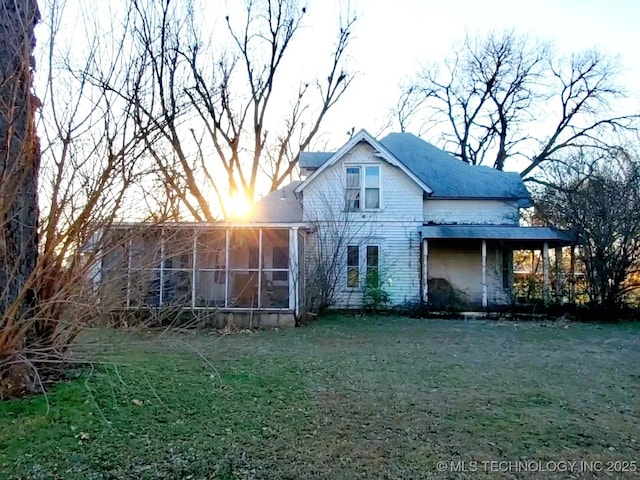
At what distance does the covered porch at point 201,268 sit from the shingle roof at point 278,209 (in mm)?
1196

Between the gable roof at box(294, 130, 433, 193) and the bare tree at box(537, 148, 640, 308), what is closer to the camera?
the bare tree at box(537, 148, 640, 308)

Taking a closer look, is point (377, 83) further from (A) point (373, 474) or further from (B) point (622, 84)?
(A) point (373, 474)

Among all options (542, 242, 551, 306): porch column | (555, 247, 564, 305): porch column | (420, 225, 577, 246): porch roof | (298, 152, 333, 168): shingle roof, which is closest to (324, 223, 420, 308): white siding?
(420, 225, 577, 246): porch roof

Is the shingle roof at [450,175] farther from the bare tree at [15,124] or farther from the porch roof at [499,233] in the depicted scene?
the bare tree at [15,124]

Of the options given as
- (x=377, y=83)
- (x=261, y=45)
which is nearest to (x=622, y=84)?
(x=377, y=83)

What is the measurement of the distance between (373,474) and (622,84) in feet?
102

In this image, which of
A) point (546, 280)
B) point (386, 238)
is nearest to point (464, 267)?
point (546, 280)

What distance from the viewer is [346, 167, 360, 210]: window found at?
1662 cm

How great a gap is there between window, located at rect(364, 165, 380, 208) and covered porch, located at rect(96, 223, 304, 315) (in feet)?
10.1

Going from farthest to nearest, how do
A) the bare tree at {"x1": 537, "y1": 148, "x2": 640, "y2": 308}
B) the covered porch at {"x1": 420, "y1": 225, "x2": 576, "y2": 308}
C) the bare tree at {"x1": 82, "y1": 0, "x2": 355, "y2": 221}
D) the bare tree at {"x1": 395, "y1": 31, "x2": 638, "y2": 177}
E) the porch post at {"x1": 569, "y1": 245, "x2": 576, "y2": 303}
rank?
the bare tree at {"x1": 395, "y1": 31, "x2": 638, "y2": 177}, the bare tree at {"x1": 82, "y1": 0, "x2": 355, "y2": 221}, the covered porch at {"x1": 420, "y1": 225, "x2": 576, "y2": 308}, the porch post at {"x1": 569, "y1": 245, "x2": 576, "y2": 303}, the bare tree at {"x1": 537, "y1": 148, "x2": 640, "y2": 308}

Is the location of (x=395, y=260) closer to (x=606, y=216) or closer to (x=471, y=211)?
(x=471, y=211)

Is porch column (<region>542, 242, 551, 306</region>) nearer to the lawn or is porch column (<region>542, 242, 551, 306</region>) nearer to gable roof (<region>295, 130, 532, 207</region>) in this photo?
gable roof (<region>295, 130, 532, 207</region>)

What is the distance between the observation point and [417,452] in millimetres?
4164

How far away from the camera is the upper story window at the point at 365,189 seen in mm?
16641
